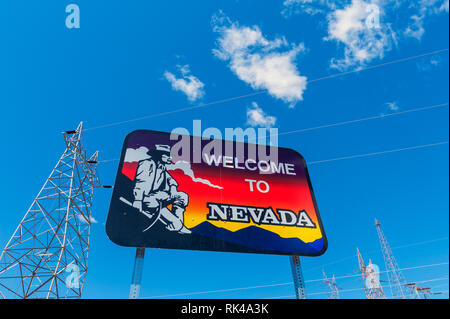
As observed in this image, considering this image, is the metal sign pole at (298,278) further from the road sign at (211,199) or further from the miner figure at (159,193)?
the miner figure at (159,193)

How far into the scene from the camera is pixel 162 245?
5637 mm

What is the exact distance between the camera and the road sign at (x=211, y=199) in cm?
582

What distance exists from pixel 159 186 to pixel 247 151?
2.80 m

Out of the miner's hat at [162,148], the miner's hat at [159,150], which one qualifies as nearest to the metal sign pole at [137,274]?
the miner's hat at [159,150]

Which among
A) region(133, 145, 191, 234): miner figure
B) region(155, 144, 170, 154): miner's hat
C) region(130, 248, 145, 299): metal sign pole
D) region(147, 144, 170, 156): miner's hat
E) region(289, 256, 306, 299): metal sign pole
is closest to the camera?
region(130, 248, 145, 299): metal sign pole

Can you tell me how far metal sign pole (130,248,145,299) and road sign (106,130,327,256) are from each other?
0.21 metres

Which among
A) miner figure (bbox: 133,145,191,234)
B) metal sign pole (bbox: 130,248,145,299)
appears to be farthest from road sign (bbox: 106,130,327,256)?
metal sign pole (bbox: 130,248,145,299)

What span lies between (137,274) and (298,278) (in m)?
3.58

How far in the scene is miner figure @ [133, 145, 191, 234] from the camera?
5922 mm

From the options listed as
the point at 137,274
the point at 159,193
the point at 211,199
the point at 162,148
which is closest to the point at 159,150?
the point at 162,148

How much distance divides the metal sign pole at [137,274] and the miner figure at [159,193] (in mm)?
758

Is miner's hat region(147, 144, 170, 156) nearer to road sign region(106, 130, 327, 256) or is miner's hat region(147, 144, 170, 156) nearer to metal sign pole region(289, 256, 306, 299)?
road sign region(106, 130, 327, 256)

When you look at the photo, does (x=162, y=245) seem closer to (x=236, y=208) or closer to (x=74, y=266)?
(x=236, y=208)
